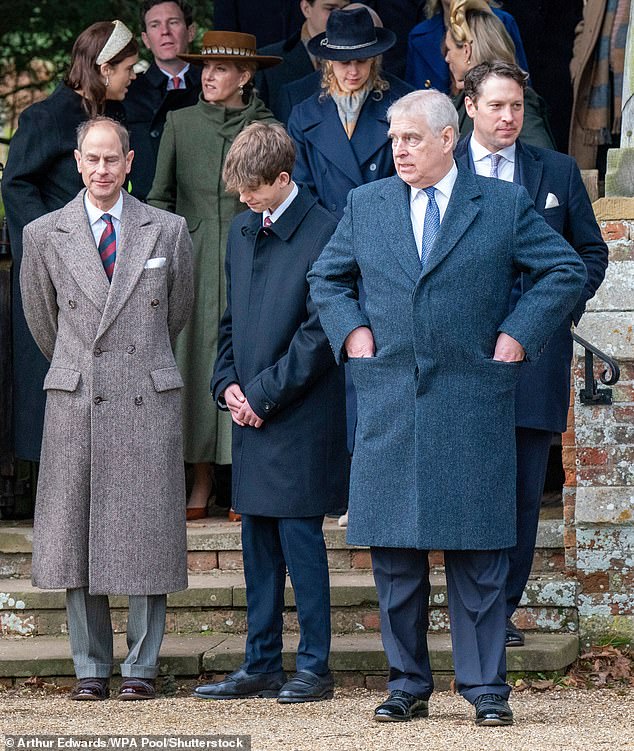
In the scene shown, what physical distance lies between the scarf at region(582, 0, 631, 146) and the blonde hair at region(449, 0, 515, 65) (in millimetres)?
1045

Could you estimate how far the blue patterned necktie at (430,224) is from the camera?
459cm

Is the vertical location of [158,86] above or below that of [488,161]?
above

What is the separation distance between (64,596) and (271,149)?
1875mm

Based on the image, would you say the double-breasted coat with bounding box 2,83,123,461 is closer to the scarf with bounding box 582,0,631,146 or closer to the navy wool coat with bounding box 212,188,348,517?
the navy wool coat with bounding box 212,188,348,517

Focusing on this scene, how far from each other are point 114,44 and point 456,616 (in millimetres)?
2667

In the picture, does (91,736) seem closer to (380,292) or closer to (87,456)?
(87,456)

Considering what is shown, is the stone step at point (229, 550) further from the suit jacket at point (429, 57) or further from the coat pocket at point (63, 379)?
the suit jacket at point (429, 57)

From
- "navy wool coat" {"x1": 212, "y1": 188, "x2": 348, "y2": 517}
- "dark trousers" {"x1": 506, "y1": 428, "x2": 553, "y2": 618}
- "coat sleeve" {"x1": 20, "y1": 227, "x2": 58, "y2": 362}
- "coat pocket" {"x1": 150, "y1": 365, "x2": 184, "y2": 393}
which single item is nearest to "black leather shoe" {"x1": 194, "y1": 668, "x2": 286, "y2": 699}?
"navy wool coat" {"x1": 212, "y1": 188, "x2": 348, "y2": 517}

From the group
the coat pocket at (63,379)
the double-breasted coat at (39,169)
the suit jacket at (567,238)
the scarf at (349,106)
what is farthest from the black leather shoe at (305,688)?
the scarf at (349,106)

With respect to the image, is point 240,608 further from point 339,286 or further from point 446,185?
point 446,185

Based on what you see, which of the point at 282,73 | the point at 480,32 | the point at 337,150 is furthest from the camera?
the point at 282,73

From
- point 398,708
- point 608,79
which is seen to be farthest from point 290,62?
point 398,708

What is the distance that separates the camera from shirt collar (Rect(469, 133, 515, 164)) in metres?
5.23

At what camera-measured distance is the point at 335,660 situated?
5375 mm
